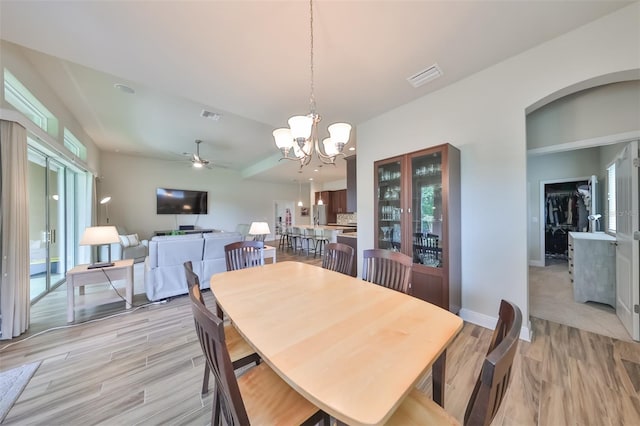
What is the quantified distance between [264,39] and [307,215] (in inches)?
369

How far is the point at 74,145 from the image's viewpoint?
453 centimetres

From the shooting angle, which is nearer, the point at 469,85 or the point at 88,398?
the point at 88,398

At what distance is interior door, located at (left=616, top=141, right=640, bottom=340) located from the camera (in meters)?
2.20

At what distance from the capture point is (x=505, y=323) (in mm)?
860

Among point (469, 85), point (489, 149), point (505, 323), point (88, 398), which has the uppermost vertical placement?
point (469, 85)

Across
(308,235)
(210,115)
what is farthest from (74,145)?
(308,235)

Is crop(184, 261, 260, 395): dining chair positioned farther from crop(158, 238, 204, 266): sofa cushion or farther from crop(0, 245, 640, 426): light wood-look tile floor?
crop(158, 238, 204, 266): sofa cushion

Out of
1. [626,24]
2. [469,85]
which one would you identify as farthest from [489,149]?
[626,24]

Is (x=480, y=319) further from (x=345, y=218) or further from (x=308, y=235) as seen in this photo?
(x=345, y=218)

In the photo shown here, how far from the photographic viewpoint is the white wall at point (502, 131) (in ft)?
6.30

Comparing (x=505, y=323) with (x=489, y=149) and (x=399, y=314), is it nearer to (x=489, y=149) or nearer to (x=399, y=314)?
(x=399, y=314)

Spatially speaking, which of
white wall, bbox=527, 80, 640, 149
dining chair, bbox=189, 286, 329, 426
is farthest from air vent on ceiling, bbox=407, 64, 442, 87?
dining chair, bbox=189, 286, 329, 426

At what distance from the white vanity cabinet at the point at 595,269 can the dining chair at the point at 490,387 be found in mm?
3512

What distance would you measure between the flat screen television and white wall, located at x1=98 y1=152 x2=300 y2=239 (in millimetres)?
181
